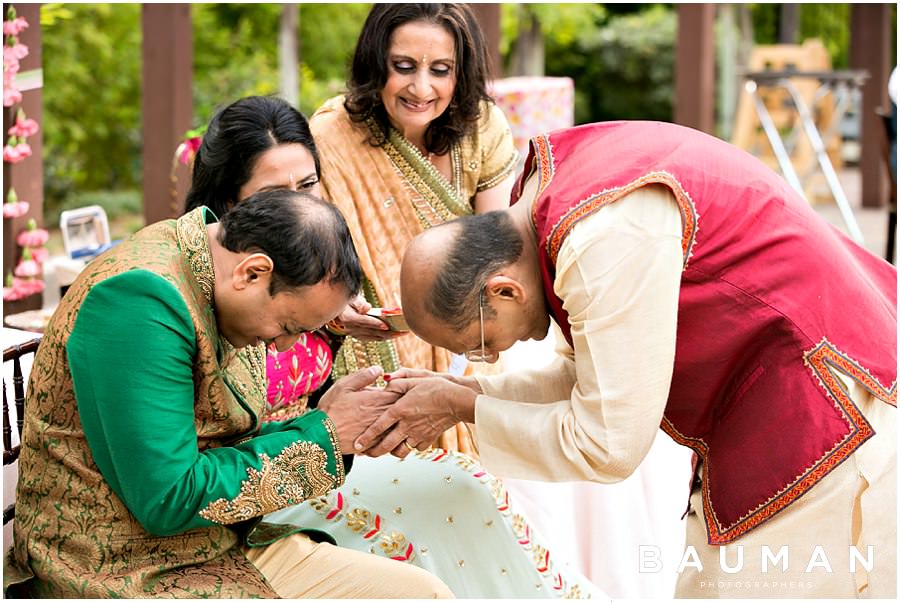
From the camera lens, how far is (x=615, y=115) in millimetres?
14742

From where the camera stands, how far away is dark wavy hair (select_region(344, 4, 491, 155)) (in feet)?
11.3

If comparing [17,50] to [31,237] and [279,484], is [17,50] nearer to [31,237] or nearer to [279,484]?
[31,237]

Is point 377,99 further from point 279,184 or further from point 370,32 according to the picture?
point 279,184

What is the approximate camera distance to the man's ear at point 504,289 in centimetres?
211

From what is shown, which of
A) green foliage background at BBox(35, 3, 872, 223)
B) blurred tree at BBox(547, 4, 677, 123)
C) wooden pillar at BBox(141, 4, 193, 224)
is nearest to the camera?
wooden pillar at BBox(141, 4, 193, 224)

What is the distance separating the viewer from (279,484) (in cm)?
218

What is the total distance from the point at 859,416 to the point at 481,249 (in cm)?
76

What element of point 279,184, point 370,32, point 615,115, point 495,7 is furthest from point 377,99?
point 615,115

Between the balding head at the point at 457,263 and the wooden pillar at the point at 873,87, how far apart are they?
340 inches

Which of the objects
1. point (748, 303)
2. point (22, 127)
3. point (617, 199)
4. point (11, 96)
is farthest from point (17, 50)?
point (748, 303)

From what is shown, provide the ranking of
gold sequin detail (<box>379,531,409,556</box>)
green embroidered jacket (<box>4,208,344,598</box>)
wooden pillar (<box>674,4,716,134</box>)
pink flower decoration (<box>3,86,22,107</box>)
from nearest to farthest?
1. green embroidered jacket (<box>4,208,344,598</box>)
2. gold sequin detail (<box>379,531,409,556</box>)
3. pink flower decoration (<box>3,86,22,107</box>)
4. wooden pillar (<box>674,4,716,134</box>)

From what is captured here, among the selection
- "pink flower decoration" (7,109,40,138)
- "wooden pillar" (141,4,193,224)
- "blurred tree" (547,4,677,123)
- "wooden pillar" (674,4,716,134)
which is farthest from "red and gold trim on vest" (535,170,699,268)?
"blurred tree" (547,4,677,123)

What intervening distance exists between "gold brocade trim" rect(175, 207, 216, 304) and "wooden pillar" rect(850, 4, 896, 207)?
29.1 ft

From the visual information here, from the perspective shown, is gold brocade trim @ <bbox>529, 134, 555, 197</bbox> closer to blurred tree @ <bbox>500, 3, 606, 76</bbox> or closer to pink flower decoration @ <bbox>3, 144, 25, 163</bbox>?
pink flower decoration @ <bbox>3, 144, 25, 163</bbox>
